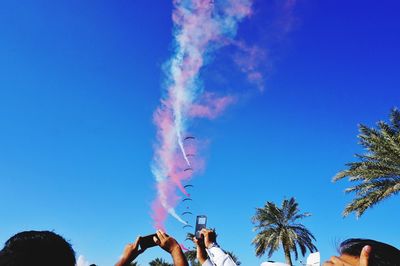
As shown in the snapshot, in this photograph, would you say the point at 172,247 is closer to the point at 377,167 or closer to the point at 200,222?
the point at 200,222

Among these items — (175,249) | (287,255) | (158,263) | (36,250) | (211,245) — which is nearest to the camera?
(36,250)

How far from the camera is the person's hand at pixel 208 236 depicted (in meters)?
3.43

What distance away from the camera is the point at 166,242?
2.82m

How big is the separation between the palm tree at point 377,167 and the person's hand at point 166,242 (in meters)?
14.7

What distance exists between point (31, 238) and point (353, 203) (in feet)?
57.9

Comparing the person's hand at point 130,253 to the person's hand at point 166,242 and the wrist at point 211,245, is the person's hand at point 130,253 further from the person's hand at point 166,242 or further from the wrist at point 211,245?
the wrist at point 211,245

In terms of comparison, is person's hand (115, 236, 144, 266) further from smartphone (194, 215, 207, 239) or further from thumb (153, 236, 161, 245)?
smartphone (194, 215, 207, 239)

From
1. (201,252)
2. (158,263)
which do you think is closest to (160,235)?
(201,252)

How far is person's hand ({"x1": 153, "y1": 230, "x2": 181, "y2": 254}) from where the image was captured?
9.08ft

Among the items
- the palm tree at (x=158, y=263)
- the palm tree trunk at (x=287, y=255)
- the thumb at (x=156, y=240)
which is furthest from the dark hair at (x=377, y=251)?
the palm tree at (x=158, y=263)

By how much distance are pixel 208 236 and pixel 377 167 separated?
47.9ft

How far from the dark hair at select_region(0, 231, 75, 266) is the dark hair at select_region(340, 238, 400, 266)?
59.6 inches

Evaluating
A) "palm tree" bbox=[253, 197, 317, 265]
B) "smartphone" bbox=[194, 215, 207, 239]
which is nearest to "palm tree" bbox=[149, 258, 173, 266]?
"palm tree" bbox=[253, 197, 317, 265]

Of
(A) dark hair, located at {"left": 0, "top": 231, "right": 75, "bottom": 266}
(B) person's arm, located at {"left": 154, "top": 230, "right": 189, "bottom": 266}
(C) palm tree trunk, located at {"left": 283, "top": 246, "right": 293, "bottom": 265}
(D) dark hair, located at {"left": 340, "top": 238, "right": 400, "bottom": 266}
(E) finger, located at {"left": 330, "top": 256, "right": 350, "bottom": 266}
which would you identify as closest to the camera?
(A) dark hair, located at {"left": 0, "top": 231, "right": 75, "bottom": 266}
